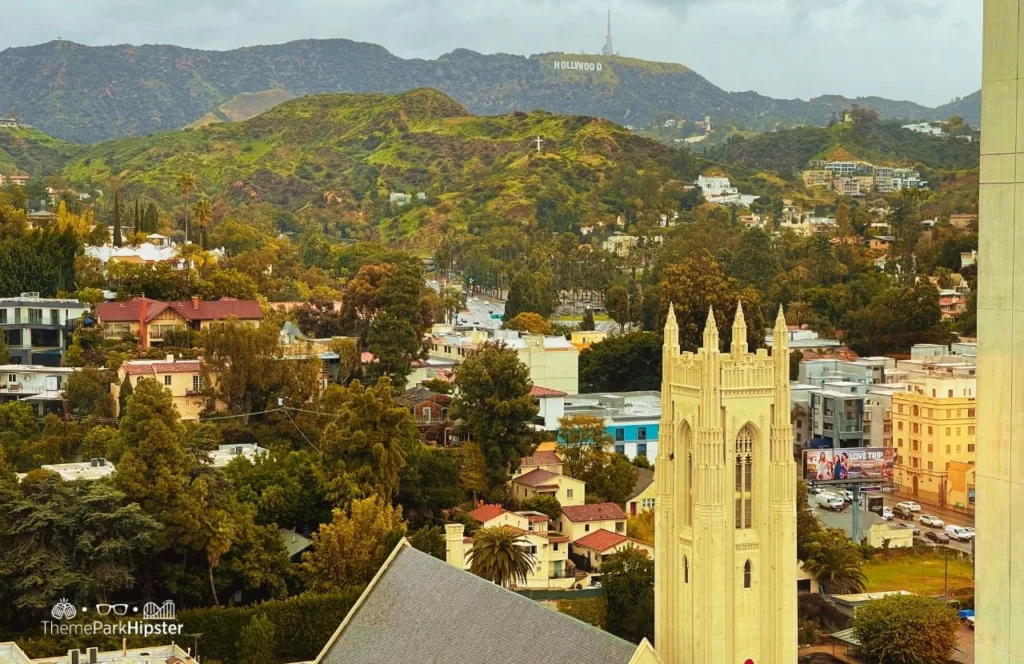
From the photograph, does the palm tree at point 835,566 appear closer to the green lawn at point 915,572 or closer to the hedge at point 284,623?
the green lawn at point 915,572

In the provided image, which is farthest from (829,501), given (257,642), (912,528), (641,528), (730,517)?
(730,517)

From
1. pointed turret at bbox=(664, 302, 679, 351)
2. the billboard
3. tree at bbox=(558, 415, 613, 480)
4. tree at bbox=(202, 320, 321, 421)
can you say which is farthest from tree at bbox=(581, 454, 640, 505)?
pointed turret at bbox=(664, 302, 679, 351)

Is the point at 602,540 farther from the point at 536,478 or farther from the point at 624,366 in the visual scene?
the point at 624,366

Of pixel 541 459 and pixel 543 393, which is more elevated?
pixel 543 393

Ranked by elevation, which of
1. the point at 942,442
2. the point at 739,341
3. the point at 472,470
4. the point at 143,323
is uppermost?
the point at 739,341

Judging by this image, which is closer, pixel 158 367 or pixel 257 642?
pixel 257 642

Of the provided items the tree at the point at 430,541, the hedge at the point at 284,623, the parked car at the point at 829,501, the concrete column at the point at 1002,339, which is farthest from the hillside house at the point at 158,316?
the concrete column at the point at 1002,339

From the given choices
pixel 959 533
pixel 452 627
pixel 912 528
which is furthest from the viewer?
pixel 912 528
